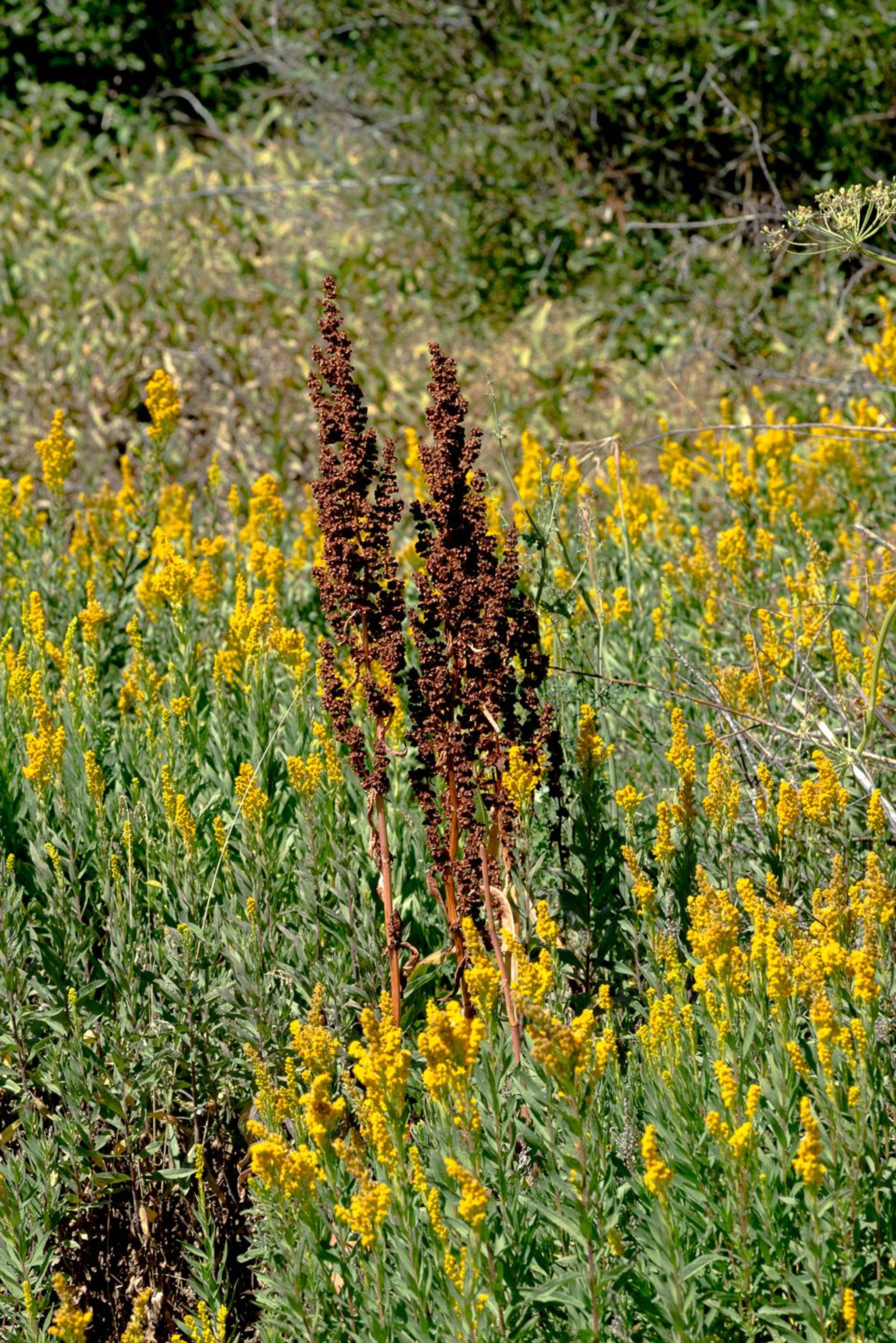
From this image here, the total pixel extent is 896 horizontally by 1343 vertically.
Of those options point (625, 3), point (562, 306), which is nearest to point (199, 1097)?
point (562, 306)

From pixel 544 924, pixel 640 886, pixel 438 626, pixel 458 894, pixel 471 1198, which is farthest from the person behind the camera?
pixel 438 626

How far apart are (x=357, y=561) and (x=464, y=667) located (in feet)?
0.93

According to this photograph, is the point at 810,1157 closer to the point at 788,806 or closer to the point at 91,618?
the point at 788,806

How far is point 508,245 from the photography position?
9.93m

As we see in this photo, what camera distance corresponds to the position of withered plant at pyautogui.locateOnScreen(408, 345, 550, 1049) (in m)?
2.72

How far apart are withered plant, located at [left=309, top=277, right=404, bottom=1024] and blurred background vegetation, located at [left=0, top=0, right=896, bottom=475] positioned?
5.52m

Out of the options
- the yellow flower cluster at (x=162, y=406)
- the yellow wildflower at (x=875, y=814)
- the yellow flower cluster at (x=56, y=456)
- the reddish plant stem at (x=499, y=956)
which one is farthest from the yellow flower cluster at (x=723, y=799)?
the yellow flower cluster at (x=56, y=456)

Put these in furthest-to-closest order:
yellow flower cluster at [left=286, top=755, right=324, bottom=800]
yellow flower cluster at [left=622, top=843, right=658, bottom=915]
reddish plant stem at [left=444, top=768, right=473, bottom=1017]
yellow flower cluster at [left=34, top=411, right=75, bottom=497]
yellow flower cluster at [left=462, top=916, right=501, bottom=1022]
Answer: yellow flower cluster at [left=34, top=411, right=75, bottom=497] < yellow flower cluster at [left=286, top=755, right=324, bottom=800] < reddish plant stem at [left=444, top=768, right=473, bottom=1017] < yellow flower cluster at [left=622, top=843, right=658, bottom=915] < yellow flower cluster at [left=462, top=916, right=501, bottom=1022]

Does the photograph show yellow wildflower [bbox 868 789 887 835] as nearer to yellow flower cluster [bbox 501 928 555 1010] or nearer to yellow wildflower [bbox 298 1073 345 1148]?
yellow flower cluster [bbox 501 928 555 1010]

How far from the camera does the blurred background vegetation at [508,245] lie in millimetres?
9133

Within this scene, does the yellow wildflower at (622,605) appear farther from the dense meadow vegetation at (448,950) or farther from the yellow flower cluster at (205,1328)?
the yellow flower cluster at (205,1328)

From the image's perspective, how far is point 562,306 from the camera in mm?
9898

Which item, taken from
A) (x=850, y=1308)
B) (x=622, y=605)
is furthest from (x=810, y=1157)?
(x=622, y=605)

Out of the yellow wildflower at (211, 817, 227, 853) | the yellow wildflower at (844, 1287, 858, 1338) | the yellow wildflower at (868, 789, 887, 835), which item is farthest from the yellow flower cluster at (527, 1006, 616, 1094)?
the yellow wildflower at (211, 817, 227, 853)
